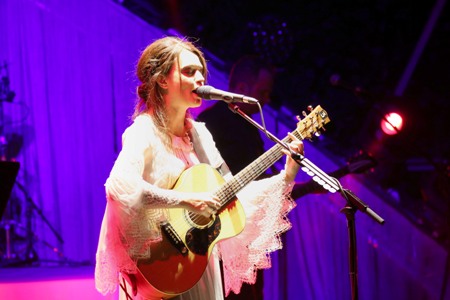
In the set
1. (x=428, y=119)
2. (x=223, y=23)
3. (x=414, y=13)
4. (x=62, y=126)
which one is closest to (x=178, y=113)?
(x=62, y=126)

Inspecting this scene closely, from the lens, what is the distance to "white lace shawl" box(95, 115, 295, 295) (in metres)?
2.38

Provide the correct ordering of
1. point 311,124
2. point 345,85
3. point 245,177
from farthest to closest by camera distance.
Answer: point 345,85
point 311,124
point 245,177

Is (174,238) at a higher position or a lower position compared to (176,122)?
lower

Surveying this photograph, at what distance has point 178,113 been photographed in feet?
8.89

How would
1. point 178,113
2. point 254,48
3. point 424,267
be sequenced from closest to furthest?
point 178,113, point 424,267, point 254,48

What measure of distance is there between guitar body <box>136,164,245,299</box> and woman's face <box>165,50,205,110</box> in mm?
296

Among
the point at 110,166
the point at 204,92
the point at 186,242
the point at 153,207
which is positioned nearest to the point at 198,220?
the point at 186,242

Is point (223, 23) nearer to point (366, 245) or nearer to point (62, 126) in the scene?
point (62, 126)

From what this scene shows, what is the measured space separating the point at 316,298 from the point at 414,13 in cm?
313

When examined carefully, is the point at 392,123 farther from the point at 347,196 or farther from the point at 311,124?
the point at 347,196

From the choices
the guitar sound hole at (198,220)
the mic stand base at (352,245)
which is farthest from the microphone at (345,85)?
the guitar sound hole at (198,220)

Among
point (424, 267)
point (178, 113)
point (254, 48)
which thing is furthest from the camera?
point (254, 48)

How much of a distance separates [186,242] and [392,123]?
325 cm

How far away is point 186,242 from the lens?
99.7 inches
